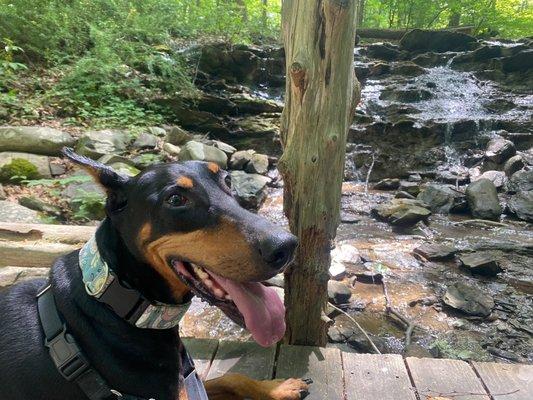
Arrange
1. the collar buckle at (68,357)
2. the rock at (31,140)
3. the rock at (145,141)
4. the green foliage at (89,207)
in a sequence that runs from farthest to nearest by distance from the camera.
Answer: the rock at (145,141) < the rock at (31,140) < the green foliage at (89,207) < the collar buckle at (68,357)

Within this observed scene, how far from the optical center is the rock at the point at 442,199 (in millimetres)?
8109

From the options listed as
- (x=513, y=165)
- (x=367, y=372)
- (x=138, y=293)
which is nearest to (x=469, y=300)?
(x=367, y=372)

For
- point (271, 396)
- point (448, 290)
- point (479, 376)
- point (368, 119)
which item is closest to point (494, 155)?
point (368, 119)

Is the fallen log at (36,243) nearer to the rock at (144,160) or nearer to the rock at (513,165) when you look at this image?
the rock at (144,160)

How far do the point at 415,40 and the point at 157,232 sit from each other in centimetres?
1780

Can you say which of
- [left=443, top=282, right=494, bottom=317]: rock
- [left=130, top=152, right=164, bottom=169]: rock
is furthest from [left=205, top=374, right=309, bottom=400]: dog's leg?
[left=130, top=152, right=164, bottom=169]: rock

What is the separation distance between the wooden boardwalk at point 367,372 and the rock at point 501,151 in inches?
333

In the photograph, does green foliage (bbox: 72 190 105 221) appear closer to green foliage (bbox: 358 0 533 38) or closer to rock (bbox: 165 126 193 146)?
rock (bbox: 165 126 193 146)

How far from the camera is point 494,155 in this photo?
10.0 m

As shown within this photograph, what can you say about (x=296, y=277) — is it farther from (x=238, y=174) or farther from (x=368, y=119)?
(x=368, y=119)

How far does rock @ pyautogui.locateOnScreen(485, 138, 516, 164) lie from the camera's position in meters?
9.97

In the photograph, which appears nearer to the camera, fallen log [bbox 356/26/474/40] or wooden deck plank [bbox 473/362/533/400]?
wooden deck plank [bbox 473/362/533/400]

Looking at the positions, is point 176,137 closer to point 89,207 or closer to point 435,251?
point 89,207

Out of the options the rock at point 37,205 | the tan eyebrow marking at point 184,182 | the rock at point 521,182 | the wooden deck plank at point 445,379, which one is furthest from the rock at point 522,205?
the tan eyebrow marking at point 184,182
